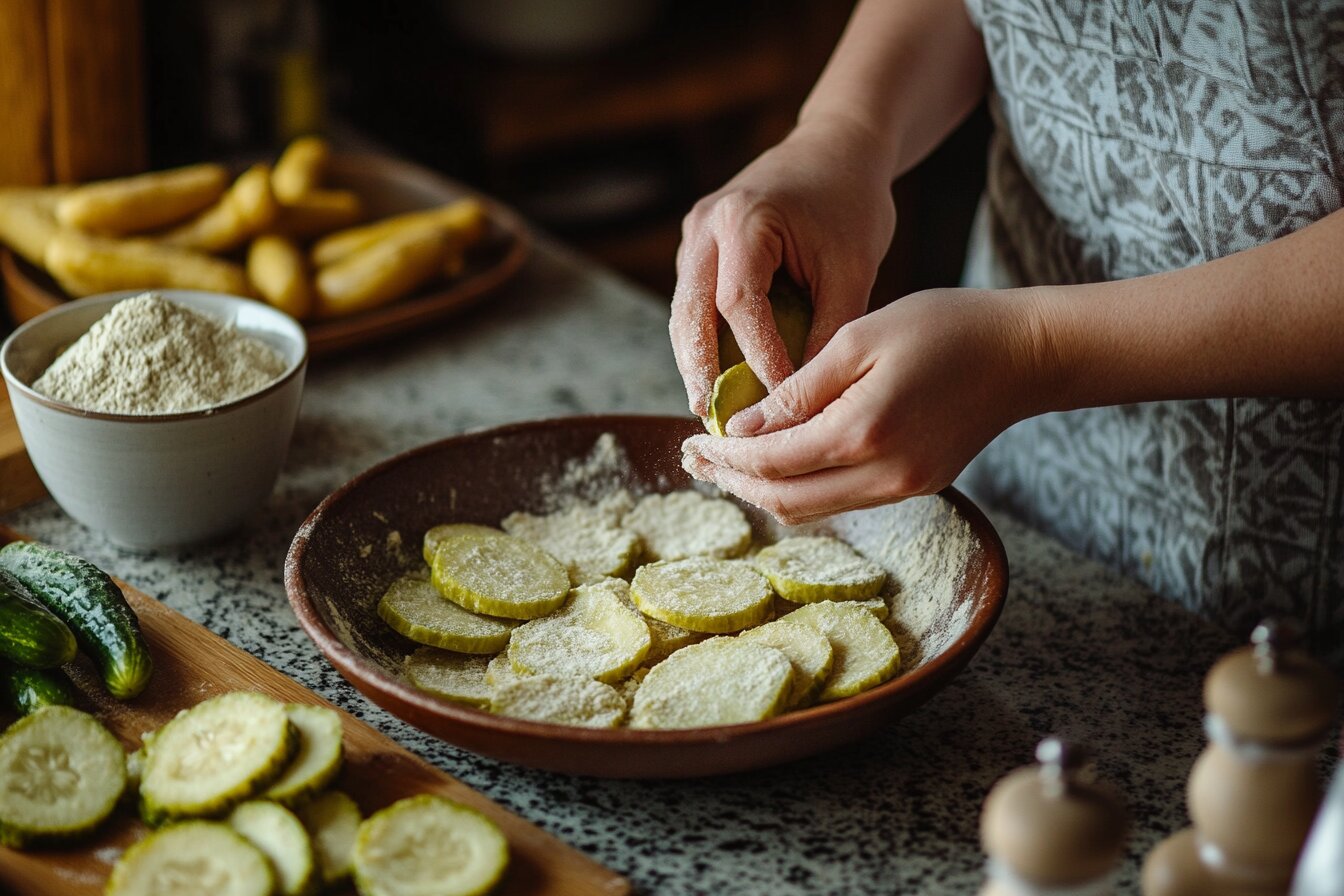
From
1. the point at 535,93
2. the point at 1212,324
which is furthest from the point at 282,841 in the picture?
the point at 535,93

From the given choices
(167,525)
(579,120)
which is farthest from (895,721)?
(579,120)

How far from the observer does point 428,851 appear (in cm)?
94

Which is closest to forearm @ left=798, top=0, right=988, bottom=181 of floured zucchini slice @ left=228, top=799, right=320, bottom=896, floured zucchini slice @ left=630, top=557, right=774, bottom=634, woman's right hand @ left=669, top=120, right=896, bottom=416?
woman's right hand @ left=669, top=120, right=896, bottom=416

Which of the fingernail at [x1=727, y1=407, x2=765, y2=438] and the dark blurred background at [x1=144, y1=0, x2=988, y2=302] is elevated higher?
the fingernail at [x1=727, y1=407, x2=765, y2=438]

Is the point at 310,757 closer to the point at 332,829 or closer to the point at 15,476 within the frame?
the point at 332,829

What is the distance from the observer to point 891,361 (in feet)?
3.49

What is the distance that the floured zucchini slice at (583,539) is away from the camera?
4.45ft

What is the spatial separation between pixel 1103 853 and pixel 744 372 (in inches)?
25.0

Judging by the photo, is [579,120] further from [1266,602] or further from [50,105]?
[1266,602]

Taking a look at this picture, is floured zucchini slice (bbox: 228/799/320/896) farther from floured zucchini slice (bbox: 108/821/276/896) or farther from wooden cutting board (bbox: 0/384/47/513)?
wooden cutting board (bbox: 0/384/47/513)

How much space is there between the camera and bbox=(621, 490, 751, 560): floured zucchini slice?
139 cm

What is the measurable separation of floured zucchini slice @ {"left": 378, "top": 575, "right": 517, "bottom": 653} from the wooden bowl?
0.08ft

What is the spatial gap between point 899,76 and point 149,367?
90 cm

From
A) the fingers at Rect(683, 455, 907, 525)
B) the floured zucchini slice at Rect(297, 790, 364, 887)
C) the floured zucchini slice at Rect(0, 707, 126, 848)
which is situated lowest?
the floured zucchini slice at Rect(297, 790, 364, 887)
